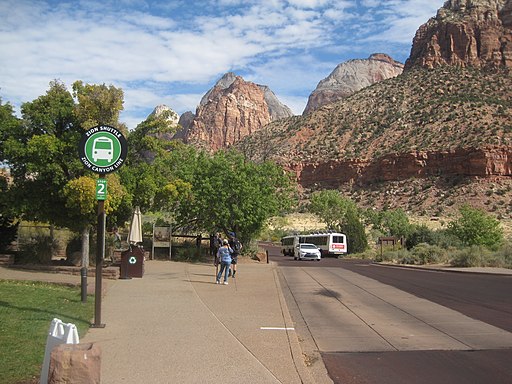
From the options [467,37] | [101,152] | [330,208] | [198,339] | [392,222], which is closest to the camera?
[198,339]

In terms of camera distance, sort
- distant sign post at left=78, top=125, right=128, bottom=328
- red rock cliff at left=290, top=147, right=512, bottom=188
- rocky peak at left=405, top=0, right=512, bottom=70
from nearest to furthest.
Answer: distant sign post at left=78, top=125, right=128, bottom=328
red rock cliff at left=290, top=147, right=512, bottom=188
rocky peak at left=405, top=0, right=512, bottom=70

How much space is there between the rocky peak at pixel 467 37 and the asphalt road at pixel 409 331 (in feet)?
284

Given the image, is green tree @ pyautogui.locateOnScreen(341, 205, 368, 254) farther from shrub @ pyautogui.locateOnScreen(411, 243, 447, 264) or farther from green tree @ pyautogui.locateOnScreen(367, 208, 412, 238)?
shrub @ pyautogui.locateOnScreen(411, 243, 447, 264)

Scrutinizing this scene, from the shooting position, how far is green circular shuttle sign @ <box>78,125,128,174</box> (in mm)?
9773

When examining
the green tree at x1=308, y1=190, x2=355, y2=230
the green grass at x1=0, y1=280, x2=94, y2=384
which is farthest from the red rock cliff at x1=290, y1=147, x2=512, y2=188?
the green grass at x1=0, y1=280, x2=94, y2=384

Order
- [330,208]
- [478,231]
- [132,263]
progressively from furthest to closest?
[330,208], [478,231], [132,263]

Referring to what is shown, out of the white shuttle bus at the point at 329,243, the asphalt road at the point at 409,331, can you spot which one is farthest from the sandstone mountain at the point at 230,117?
the asphalt road at the point at 409,331

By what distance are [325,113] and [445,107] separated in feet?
85.6

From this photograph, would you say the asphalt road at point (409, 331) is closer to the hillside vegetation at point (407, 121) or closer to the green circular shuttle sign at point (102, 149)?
the green circular shuttle sign at point (102, 149)

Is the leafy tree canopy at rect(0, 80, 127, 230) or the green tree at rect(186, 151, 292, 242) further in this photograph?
the green tree at rect(186, 151, 292, 242)

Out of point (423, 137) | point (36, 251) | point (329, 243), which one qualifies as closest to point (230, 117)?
point (423, 137)

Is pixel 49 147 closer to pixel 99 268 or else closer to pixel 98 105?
pixel 98 105

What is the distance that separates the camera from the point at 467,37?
98500 mm

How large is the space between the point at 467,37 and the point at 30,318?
4025 inches
